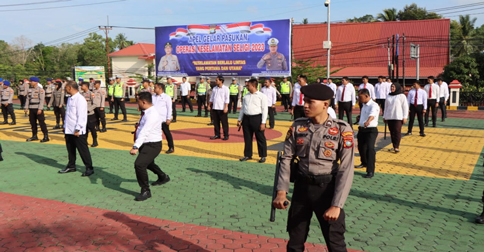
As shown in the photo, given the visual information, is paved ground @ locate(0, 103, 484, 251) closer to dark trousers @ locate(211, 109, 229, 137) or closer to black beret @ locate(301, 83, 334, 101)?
dark trousers @ locate(211, 109, 229, 137)

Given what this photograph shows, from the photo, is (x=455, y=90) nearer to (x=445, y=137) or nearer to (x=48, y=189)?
(x=445, y=137)


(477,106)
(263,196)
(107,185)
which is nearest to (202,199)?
(263,196)

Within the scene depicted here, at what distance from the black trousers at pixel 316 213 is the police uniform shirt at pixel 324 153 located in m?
0.13

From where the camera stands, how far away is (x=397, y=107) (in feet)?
32.4

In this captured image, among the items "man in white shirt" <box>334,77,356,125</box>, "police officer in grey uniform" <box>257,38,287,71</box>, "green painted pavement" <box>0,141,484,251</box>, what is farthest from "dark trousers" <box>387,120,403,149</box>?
"police officer in grey uniform" <box>257,38,287,71</box>

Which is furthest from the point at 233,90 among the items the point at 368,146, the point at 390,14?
the point at 390,14

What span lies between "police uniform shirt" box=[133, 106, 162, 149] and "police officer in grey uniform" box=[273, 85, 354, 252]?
3.58 meters

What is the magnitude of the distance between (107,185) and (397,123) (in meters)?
6.75

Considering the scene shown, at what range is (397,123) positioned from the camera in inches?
395

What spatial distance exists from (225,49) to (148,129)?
21.0m

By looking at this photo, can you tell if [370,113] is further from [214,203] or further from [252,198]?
[214,203]

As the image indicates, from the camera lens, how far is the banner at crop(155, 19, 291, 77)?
2502 centimetres

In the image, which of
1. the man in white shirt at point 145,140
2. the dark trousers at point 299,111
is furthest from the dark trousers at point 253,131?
the dark trousers at point 299,111

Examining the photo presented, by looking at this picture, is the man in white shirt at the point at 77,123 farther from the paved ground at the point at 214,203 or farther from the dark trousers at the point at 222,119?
the dark trousers at the point at 222,119
